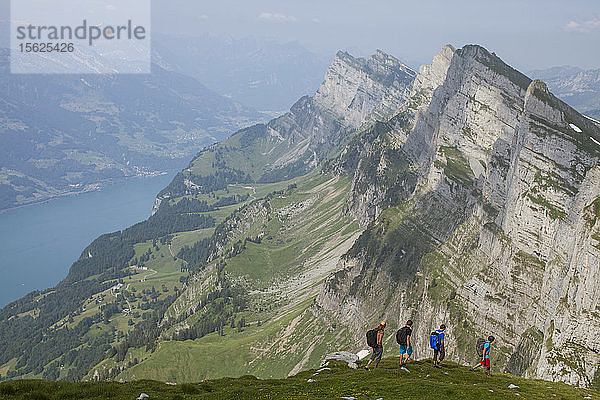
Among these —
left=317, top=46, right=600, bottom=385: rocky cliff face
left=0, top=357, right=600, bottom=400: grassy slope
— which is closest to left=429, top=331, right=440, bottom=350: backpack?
left=0, top=357, right=600, bottom=400: grassy slope

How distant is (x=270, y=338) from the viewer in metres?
186

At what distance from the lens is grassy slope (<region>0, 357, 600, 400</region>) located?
38.9 metres

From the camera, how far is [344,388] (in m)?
43.0

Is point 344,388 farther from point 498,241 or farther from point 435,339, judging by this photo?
point 498,241

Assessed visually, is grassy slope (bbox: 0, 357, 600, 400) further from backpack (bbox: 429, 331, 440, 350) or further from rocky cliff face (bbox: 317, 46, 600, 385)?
rocky cliff face (bbox: 317, 46, 600, 385)

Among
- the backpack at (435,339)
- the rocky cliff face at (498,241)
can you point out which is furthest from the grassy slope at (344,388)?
the rocky cliff face at (498,241)

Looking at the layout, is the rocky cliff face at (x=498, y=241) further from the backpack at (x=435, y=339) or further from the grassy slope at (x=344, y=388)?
the backpack at (x=435, y=339)

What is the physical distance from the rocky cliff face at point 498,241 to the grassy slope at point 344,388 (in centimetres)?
2619

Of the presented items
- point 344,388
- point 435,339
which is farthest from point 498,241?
point 344,388

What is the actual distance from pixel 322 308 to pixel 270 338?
2483 centimetres

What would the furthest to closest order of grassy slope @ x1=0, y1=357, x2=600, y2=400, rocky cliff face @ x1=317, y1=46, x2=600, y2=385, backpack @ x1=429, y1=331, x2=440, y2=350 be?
rocky cliff face @ x1=317, y1=46, x2=600, y2=385 < backpack @ x1=429, y1=331, x2=440, y2=350 < grassy slope @ x1=0, y1=357, x2=600, y2=400

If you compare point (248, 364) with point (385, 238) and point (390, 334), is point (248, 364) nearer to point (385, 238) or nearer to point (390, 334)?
point (390, 334)

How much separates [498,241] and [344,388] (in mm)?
82599

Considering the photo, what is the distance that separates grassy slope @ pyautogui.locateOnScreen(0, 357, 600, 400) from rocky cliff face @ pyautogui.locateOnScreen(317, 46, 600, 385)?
2619cm
